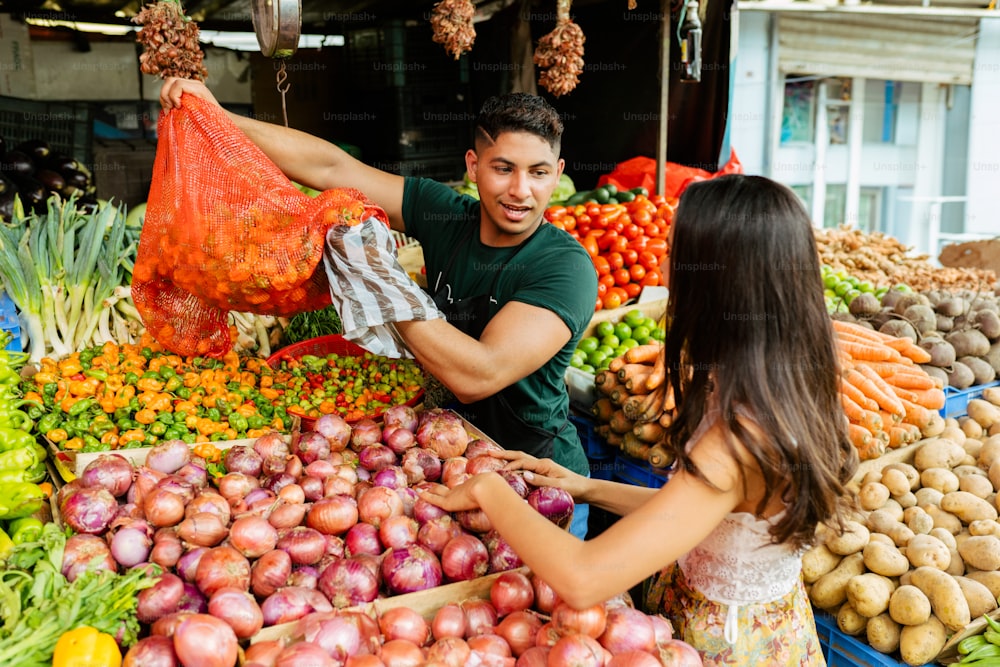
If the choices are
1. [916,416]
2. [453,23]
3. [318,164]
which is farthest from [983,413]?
[453,23]

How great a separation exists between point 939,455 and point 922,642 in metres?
1.22

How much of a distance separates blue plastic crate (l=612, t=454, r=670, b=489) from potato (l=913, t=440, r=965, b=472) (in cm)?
117

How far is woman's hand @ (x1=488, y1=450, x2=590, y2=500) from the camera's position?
2076mm

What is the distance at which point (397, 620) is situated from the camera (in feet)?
5.03

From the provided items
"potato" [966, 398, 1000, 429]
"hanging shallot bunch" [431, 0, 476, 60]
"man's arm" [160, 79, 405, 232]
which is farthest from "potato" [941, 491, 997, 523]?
"hanging shallot bunch" [431, 0, 476, 60]

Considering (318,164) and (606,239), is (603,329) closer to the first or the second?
(606,239)

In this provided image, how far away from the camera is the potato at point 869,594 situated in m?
2.53

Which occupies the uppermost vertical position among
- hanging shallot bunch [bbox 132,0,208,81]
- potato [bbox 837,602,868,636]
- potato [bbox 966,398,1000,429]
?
hanging shallot bunch [bbox 132,0,208,81]

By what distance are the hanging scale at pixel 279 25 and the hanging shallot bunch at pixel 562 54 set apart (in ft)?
8.86

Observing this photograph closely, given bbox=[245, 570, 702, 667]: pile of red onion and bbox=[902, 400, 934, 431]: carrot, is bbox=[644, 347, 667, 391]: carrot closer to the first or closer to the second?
bbox=[902, 400, 934, 431]: carrot

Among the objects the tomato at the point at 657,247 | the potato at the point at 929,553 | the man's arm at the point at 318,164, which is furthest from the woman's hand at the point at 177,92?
the tomato at the point at 657,247

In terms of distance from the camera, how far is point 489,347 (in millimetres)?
2248

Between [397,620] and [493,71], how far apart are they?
23.9 feet

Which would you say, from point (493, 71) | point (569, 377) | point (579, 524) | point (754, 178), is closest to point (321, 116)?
point (493, 71)
